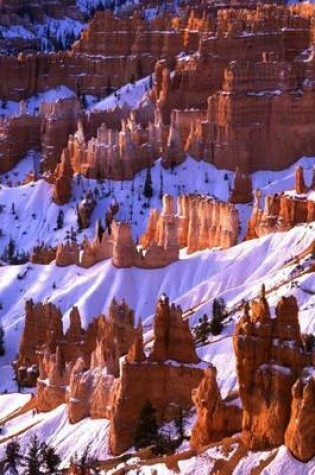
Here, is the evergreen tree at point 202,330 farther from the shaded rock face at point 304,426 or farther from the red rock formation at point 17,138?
the red rock formation at point 17,138

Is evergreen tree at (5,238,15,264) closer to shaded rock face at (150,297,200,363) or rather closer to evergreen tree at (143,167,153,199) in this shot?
evergreen tree at (143,167,153,199)

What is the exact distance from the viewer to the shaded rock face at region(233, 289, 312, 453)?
37.8 m

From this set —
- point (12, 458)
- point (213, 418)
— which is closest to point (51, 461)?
point (12, 458)

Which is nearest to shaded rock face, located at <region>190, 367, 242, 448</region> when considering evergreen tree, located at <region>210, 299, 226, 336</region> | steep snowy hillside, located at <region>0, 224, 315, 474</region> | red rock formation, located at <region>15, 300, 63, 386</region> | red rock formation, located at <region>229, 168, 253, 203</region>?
steep snowy hillside, located at <region>0, 224, 315, 474</region>

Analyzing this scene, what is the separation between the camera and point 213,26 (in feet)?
375

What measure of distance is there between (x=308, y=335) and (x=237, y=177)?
40366 millimetres

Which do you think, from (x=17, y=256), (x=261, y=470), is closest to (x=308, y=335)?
(x=261, y=470)

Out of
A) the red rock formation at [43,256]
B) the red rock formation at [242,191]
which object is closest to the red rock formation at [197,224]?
the red rock formation at [242,191]

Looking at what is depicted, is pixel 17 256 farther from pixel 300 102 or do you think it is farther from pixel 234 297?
pixel 234 297

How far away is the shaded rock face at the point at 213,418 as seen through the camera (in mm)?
40188

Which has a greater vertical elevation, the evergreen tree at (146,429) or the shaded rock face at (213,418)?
the shaded rock face at (213,418)

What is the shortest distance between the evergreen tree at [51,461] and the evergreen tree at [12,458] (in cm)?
119

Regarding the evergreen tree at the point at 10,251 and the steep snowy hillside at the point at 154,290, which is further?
the evergreen tree at the point at 10,251

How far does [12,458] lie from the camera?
47500 millimetres
